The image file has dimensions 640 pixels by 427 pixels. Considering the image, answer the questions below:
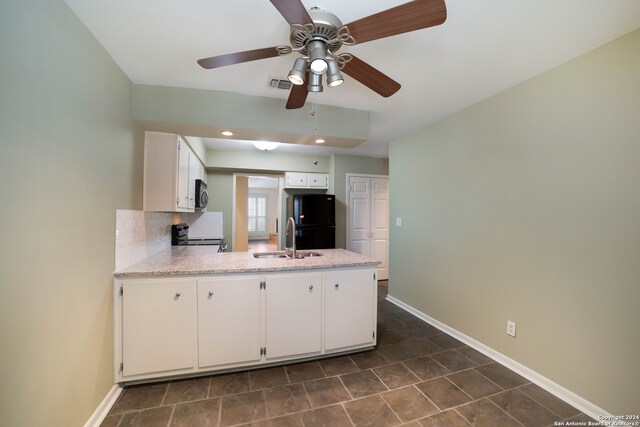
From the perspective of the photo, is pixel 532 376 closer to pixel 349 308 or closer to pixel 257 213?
pixel 349 308

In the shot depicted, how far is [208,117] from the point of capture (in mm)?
2256

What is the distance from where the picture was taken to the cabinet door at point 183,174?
2534 millimetres

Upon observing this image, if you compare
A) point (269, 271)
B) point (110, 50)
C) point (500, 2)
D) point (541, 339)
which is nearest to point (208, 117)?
point (110, 50)

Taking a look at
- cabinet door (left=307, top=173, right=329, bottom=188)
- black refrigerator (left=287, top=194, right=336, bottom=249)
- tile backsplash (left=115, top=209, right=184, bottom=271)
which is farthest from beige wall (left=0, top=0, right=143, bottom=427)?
cabinet door (left=307, top=173, right=329, bottom=188)

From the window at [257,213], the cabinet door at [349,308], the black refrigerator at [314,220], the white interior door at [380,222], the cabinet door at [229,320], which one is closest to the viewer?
the cabinet door at [229,320]

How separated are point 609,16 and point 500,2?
0.68m

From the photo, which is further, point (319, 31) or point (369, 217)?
point (369, 217)

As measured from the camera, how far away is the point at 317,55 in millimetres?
1289

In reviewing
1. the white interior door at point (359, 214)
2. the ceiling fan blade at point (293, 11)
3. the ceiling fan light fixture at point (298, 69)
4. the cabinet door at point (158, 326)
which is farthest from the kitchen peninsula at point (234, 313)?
the white interior door at point (359, 214)

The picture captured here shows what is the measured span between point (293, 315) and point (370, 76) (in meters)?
1.87

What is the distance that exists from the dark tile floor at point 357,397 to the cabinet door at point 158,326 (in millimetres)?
188

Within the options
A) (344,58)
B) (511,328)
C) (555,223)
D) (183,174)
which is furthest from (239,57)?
(511,328)

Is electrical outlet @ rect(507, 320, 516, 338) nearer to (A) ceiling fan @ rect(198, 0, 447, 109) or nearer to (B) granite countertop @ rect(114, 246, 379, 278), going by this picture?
(B) granite countertop @ rect(114, 246, 379, 278)

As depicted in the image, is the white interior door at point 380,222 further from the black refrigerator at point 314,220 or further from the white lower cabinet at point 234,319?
the white lower cabinet at point 234,319
